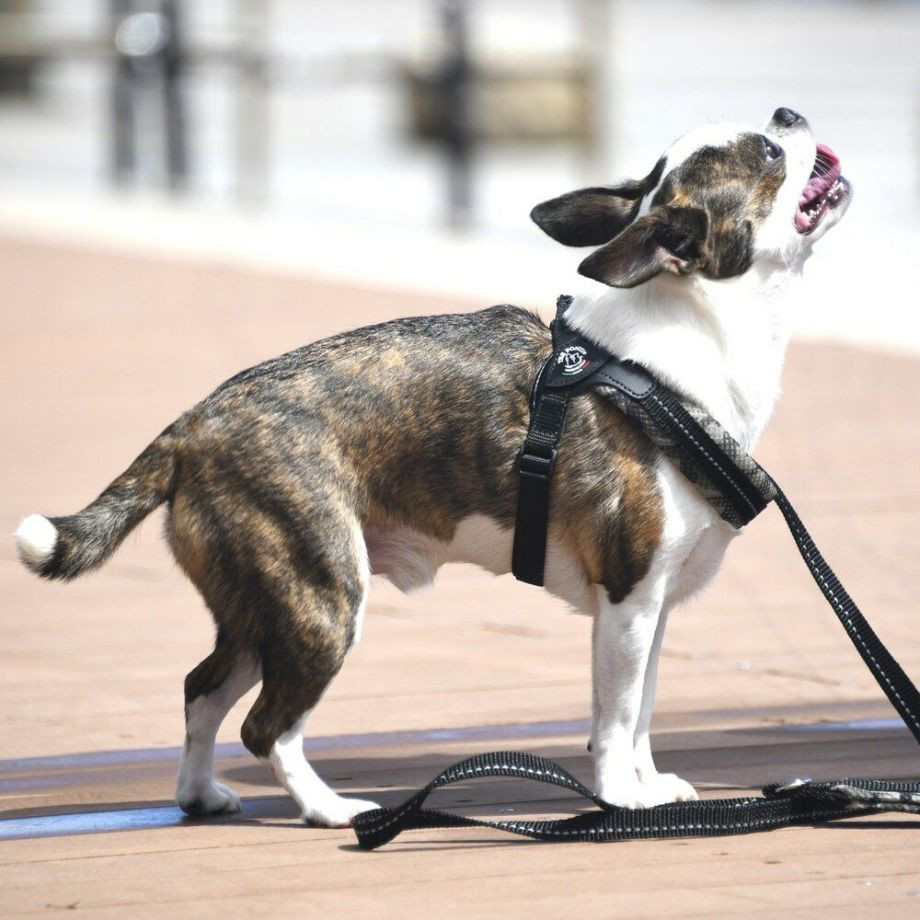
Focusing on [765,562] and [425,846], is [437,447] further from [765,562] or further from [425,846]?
[765,562]

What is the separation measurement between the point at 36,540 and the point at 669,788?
156 cm

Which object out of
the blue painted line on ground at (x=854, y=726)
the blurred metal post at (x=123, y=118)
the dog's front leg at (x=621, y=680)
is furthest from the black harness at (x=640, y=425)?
the blurred metal post at (x=123, y=118)

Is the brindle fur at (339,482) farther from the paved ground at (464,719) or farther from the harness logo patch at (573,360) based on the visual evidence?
the paved ground at (464,719)

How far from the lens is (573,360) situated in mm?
4203

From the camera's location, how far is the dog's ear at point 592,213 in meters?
4.49

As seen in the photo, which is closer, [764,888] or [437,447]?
[764,888]

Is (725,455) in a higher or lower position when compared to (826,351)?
higher

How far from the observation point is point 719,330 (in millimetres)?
4195

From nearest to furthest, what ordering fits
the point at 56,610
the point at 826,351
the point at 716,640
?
1. the point at 716,640
2. the point at 56,610
3. the point at 826,351

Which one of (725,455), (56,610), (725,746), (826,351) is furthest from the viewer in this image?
(826,351)

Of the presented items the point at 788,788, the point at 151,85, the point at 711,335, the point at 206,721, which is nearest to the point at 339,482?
the point at 206,721

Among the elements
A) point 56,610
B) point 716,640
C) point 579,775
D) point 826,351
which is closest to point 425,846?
point 579,775

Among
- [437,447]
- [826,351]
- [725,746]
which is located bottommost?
[826,351]

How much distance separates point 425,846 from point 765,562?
118 inches
